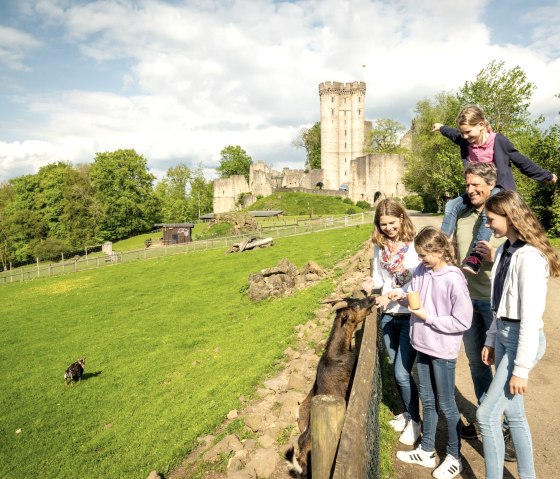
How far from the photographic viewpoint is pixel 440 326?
10.9 feet

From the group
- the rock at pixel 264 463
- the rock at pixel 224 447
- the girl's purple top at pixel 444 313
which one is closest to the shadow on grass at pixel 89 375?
the rock at pixel 224 447

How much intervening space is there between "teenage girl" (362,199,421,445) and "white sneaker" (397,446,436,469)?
1.03 feet

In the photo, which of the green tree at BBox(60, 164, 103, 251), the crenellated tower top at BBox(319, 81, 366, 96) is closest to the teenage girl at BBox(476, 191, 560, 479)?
the green tree at BBox(60, 164, 103, 251)

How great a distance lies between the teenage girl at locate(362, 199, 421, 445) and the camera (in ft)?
13.3

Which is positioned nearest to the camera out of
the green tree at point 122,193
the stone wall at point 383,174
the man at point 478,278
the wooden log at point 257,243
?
the man at point 478,278

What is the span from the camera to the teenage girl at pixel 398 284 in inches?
159

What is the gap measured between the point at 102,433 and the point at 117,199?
56.2 m

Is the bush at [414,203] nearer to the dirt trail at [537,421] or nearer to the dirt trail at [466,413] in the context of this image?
the dirt trail at [466,413]

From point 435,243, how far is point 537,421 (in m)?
2.98

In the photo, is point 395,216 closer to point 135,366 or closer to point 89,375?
point 135,366

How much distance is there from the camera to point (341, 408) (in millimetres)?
2482

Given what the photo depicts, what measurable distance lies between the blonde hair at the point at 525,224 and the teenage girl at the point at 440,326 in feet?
2.14

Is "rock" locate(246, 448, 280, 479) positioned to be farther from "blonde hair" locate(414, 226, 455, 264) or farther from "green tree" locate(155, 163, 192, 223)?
"green tree" locate(155, 163, 192, 223)

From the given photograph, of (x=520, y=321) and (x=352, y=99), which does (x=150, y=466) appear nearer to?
(x=520, y=321)
